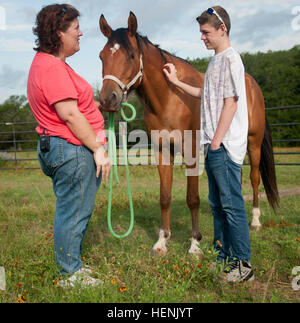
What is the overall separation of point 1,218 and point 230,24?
3851mm

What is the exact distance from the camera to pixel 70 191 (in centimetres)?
213

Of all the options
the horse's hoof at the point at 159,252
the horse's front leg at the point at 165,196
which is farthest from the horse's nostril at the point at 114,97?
the horse's hoof at the point at 159,252

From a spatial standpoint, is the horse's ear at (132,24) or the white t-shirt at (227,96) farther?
the horse's ear at (132,24)

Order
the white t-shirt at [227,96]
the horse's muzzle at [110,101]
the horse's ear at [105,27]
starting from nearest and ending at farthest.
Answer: the white t-shirt at [227,96] < the horse's muzzle at [110,101] < the horse's ear at [105,27]

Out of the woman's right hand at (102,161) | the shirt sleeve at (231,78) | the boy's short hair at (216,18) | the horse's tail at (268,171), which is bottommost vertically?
the horse's tail at (268,171)

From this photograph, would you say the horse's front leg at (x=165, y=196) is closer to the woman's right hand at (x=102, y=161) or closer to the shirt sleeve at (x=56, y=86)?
the woman's right hand at (x=102, y=161)

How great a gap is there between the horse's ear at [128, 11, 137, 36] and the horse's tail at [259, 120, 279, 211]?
2.82 meters

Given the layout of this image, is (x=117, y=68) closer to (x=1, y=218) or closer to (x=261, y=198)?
(x=1, y=218)

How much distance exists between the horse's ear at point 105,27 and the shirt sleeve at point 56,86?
1071 mm

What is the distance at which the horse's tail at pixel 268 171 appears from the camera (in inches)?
169

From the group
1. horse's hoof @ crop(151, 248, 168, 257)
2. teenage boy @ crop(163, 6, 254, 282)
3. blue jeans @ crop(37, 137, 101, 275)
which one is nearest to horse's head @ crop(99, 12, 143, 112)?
blue jeans @ crop(37, 137, 101, 275)

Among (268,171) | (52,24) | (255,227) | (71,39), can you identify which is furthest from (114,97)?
(268,171)

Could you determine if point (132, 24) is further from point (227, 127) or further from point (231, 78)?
point (227, 127)

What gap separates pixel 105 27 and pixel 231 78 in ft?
4.46
